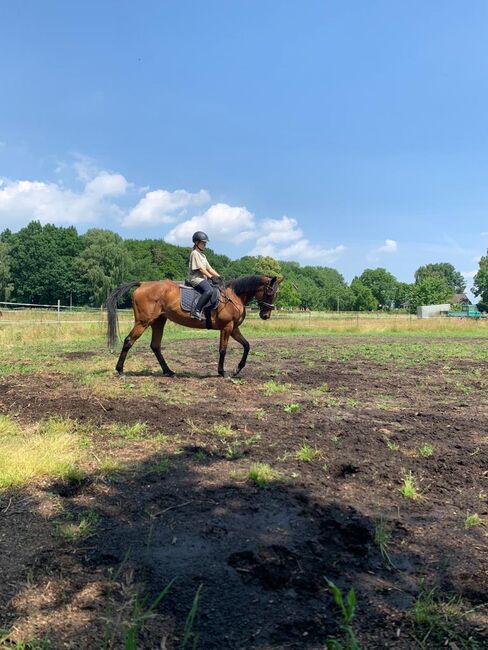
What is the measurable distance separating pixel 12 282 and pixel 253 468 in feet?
268

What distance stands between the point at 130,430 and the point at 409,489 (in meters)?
3.13

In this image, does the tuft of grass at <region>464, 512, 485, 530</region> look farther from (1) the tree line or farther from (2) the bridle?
(1) the tree line

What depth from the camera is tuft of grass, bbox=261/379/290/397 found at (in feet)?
26.9

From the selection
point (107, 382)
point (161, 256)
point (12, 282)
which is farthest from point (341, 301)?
point (107, 382)

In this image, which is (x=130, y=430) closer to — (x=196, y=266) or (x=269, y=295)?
(x=196, y=266)

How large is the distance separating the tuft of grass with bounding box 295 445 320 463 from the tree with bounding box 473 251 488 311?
97.3m

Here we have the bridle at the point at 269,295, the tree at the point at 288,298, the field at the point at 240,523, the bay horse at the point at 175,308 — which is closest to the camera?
the field at the point at 240,523

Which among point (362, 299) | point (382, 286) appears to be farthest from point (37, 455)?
point (382, 286)

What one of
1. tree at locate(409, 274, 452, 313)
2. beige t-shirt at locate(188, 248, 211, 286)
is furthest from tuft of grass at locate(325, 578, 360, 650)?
tree at locate(409, 274, 452, 313)

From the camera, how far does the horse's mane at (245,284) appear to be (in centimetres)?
1018

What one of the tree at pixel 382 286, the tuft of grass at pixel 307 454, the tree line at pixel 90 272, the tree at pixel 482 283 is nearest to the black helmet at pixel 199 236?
the tuft of grass at pixel 307 454

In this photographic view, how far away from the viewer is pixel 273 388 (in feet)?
27.6

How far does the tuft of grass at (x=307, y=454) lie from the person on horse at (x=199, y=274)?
5.16 metres

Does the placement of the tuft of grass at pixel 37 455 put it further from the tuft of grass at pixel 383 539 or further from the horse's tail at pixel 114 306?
the horse's tail at pixel 114 306
